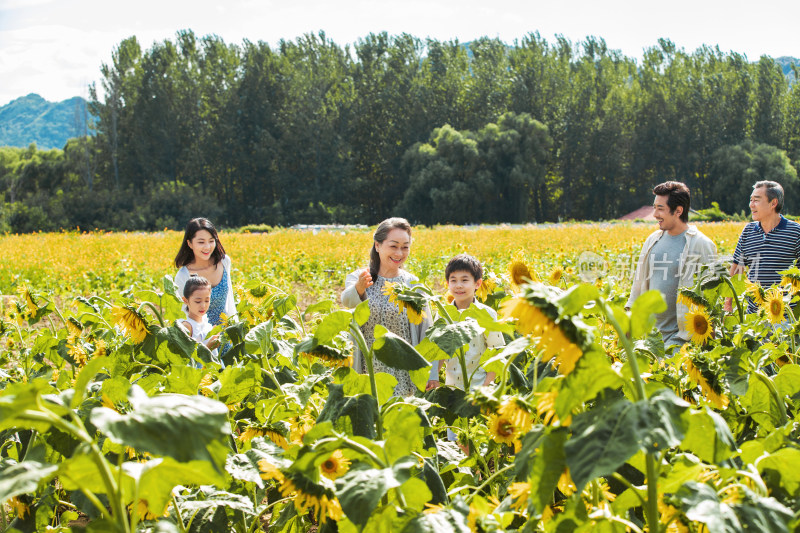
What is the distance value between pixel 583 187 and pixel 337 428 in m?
45.8

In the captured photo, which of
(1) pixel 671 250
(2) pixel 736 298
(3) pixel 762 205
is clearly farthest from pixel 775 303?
(3) pixel 762 205

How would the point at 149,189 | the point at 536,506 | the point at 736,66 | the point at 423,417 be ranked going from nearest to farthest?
the point at 536,506
the point at 423,417
the point at 149,189
the point at 736,66

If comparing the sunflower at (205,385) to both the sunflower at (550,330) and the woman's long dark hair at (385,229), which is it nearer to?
the sunflower at (550,330)

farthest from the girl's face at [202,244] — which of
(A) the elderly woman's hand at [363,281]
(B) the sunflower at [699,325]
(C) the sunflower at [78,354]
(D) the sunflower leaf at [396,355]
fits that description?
(D) the sunflower leaf at [396,355]

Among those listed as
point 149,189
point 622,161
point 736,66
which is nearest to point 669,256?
point 149,189

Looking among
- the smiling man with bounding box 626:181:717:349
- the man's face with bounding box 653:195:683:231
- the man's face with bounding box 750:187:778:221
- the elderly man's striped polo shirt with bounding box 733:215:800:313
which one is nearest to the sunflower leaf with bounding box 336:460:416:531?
the smiling man with bounding box 626:181:717:349

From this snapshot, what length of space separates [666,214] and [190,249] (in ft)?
8.22

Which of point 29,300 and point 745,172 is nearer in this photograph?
point 29,300

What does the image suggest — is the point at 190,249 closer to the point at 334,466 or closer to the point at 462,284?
the point at 462,284

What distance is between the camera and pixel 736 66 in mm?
43719

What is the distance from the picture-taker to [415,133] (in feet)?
143

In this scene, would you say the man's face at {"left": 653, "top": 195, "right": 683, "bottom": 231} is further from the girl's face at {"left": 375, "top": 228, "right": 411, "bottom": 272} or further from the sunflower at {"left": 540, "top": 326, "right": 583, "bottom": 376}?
the sunflower at {"left": 540, "top": 326, "right": 583, "bottom": 376}

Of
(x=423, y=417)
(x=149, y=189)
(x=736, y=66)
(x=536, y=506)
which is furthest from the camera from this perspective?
(x=736, y=66)

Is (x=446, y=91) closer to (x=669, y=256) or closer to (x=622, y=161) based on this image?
(x=622, y=161)
